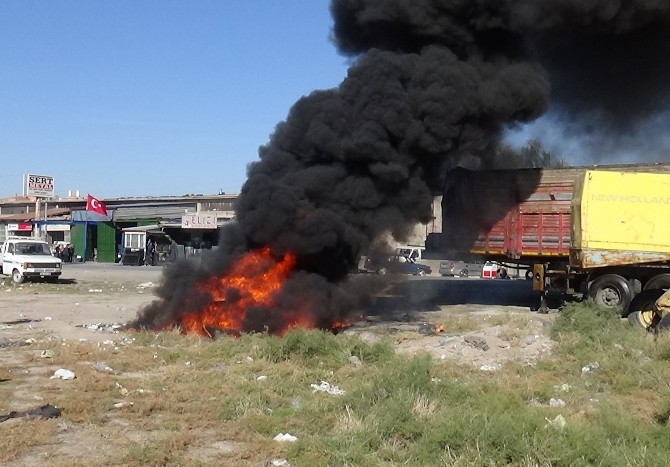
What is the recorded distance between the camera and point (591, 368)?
388 inches

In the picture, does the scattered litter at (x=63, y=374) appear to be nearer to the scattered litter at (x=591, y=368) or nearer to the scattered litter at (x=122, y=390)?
the scattered litter at (x=122, y=390)

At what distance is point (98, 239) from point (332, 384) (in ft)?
174

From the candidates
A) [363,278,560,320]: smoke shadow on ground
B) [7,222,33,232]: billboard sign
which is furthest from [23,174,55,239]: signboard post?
[363,278,560,320]: smoke shadow on ground

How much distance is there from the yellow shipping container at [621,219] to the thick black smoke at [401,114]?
2.40 m

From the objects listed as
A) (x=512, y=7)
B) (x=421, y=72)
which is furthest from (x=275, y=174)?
(x=512, y=7)

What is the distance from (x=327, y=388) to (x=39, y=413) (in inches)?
130

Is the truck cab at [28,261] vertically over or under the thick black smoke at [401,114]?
under

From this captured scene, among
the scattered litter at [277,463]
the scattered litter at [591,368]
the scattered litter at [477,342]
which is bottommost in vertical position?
the scattered litter at [277,463]

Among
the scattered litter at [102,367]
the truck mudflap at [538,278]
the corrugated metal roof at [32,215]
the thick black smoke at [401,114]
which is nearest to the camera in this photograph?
the scattered litter at [102,367]

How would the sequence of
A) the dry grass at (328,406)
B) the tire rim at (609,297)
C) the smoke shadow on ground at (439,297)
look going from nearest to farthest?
the dry grass at (328,406), the tire rim at (609,297), the smoke shadow on ground at (439,297)

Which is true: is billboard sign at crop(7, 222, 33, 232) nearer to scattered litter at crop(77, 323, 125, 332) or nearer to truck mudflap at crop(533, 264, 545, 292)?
scattered litter at crop(77, 323, 125, 332)

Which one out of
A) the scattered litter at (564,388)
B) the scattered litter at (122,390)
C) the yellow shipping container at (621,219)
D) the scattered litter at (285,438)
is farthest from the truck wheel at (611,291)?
the scattered litter at (285,438)

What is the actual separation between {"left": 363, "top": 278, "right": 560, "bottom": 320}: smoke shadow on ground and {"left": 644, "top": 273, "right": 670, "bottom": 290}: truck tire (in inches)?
170

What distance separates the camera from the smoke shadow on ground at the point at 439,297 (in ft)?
60.8
